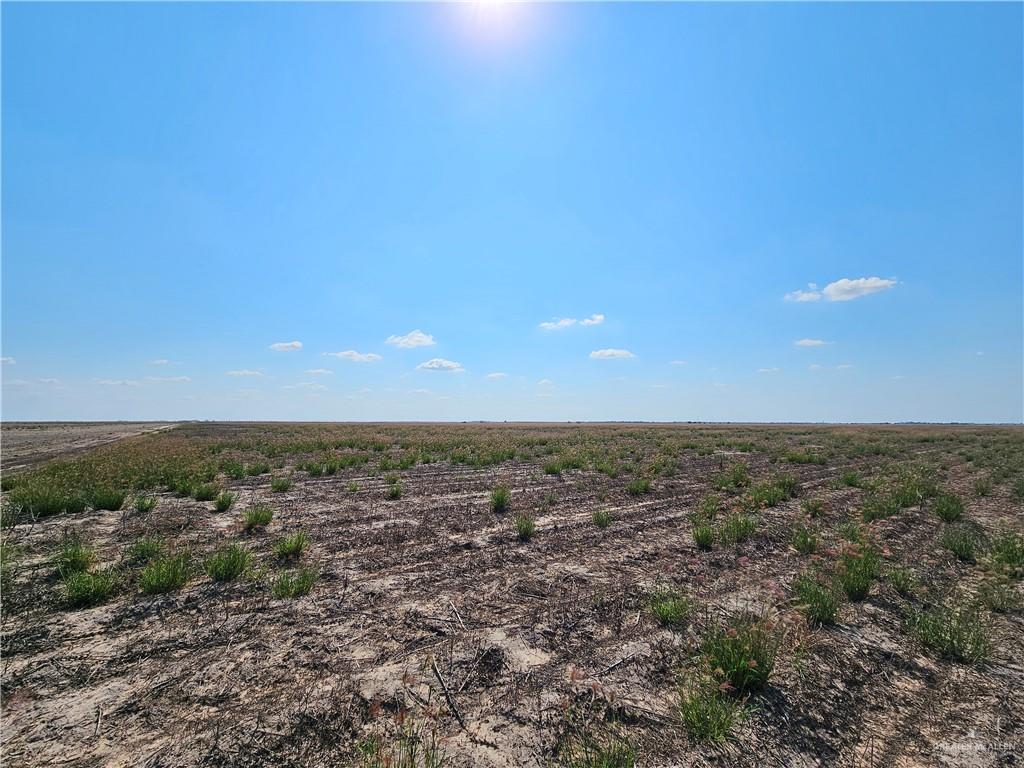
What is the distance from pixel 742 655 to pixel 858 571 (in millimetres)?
3192

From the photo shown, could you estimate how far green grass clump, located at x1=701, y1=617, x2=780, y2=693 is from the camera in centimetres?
329

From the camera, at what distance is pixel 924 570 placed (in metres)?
5.98

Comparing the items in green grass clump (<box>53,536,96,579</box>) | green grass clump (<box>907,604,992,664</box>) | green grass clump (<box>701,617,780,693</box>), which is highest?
green grass clump (<box>53,536,96,579</box>)

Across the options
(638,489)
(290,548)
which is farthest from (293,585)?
(638,489)

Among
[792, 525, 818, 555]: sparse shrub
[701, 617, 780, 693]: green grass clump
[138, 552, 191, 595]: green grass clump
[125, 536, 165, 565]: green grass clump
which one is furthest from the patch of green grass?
[792, 525, 818, 555]: sparse shrub

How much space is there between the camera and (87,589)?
14.8 ft

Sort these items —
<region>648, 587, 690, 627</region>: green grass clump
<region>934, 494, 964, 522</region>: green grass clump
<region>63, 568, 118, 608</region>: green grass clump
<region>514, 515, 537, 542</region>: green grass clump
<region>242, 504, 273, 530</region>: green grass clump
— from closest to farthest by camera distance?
1. <region>648, 587, 690, 627</region>: green grass clump
2. <region>63, 568, 118, 608</region>: green grass clump
3. <region>514, 515, 537, 542</region>: green grass clump
4. <region>242, 504, 273, 530</region>: green grass clump
5. <region>934, 494, 964, 522</region>: green grass clump

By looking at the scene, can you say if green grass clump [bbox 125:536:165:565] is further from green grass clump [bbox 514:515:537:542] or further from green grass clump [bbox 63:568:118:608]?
green grass clump [bbox 514:515:537:542]

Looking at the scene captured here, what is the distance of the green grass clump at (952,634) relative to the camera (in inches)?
150

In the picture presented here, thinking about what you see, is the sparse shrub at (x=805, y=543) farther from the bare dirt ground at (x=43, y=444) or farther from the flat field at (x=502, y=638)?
the bare dirt ground at (x=43, y=444)

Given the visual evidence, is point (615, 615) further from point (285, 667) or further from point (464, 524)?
point (464, 524)

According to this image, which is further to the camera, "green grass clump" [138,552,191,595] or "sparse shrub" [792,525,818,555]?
"sparse shrub" [792,525,818,555]

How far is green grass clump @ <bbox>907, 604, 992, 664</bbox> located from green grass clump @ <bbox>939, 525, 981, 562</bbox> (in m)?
2.64

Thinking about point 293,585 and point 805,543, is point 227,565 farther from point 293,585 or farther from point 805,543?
point 805,543
